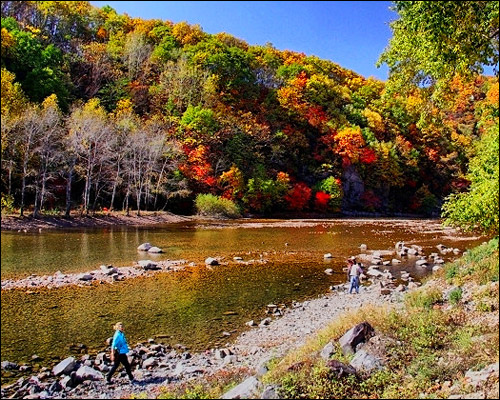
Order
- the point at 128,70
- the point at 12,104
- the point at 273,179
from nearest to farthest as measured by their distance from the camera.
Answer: the point at 12,104, the point at 273,179, the point at 128,70

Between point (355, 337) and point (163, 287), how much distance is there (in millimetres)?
11120

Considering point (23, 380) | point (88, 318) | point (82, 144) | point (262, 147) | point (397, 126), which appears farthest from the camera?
point (397, 126)

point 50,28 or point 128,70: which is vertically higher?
point 50,28

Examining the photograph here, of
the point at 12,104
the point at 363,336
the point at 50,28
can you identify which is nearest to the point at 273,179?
the point at 12,104

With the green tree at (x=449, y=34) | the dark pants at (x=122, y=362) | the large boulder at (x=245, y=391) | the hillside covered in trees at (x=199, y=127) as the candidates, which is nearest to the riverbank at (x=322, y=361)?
the large boulder at (x=245, y=391)

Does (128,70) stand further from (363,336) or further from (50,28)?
(363,336)

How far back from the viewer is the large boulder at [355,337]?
1011 cm

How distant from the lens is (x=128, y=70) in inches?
3324

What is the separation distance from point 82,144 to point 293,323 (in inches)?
1486

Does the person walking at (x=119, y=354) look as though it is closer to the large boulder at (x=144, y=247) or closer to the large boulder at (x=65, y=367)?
the large boulder at (x=65, y=367)

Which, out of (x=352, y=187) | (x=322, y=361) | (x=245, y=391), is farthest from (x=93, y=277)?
(x=352, y=187)

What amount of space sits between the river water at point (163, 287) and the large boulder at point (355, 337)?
4.35m

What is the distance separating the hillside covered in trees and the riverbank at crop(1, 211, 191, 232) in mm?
Result: 2347

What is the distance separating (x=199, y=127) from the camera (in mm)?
67562
